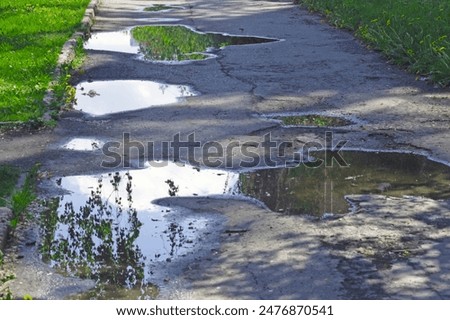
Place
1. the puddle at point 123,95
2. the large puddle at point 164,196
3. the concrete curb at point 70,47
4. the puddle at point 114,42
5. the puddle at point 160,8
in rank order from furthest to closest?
the puddle at point 160,8, the puddle at point 114,42, the concrete curb at point 70,47, the puddle at point 123,95, the large puddle at point 164,196

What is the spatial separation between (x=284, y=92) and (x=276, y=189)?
362cm

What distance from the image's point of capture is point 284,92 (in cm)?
1041

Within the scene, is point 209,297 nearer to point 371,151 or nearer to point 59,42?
point 371,151

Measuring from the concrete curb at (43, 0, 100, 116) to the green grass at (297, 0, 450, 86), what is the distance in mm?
4121

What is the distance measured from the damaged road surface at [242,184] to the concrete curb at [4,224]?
0.31 feet

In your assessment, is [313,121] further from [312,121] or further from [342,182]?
[342,182]

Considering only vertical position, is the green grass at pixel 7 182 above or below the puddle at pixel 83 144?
above

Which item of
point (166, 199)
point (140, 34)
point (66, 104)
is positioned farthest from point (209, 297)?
point (140, 34)

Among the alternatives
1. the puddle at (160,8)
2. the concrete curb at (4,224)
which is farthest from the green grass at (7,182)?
the puddle at (160,8)

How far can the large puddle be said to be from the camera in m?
5.61

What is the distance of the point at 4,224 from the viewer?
19.4 ft

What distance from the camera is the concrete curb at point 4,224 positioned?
18.8 ft

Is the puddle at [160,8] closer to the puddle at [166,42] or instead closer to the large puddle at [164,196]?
the puddle at [166,42]

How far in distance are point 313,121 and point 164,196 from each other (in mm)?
2639
